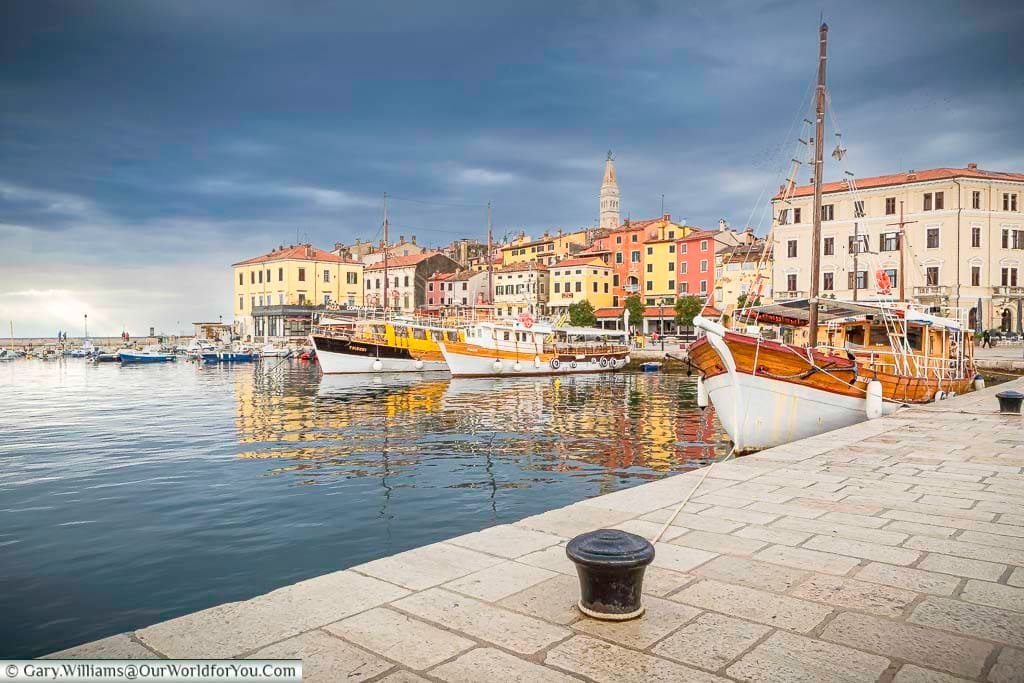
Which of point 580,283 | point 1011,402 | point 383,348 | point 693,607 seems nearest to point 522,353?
point 383,348

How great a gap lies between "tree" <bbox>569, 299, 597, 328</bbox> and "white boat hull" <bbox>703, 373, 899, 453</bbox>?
56717 millimetres

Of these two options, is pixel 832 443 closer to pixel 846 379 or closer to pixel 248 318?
pixel 846 379

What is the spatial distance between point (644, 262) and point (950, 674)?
252 ft

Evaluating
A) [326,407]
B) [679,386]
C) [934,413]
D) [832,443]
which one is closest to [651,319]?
[679,386]

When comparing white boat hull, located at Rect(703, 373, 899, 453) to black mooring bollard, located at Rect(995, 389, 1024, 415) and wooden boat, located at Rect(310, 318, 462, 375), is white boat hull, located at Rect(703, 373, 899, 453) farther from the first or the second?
wooden boat, located at Rect(310, 318, 462, 375)

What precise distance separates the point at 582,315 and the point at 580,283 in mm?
6322

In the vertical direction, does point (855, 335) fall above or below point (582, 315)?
below

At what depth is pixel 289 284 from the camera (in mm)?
93875

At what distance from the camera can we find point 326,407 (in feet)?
89.6

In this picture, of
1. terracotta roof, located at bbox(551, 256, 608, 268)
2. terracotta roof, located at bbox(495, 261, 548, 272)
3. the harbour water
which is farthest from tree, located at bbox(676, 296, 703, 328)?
the harbour water

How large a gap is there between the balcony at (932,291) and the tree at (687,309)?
18788 mm

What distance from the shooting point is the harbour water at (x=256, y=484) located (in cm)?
771

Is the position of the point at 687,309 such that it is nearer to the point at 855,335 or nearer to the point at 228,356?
the point at 855,335

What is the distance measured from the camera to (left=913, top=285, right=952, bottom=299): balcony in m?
52.8
